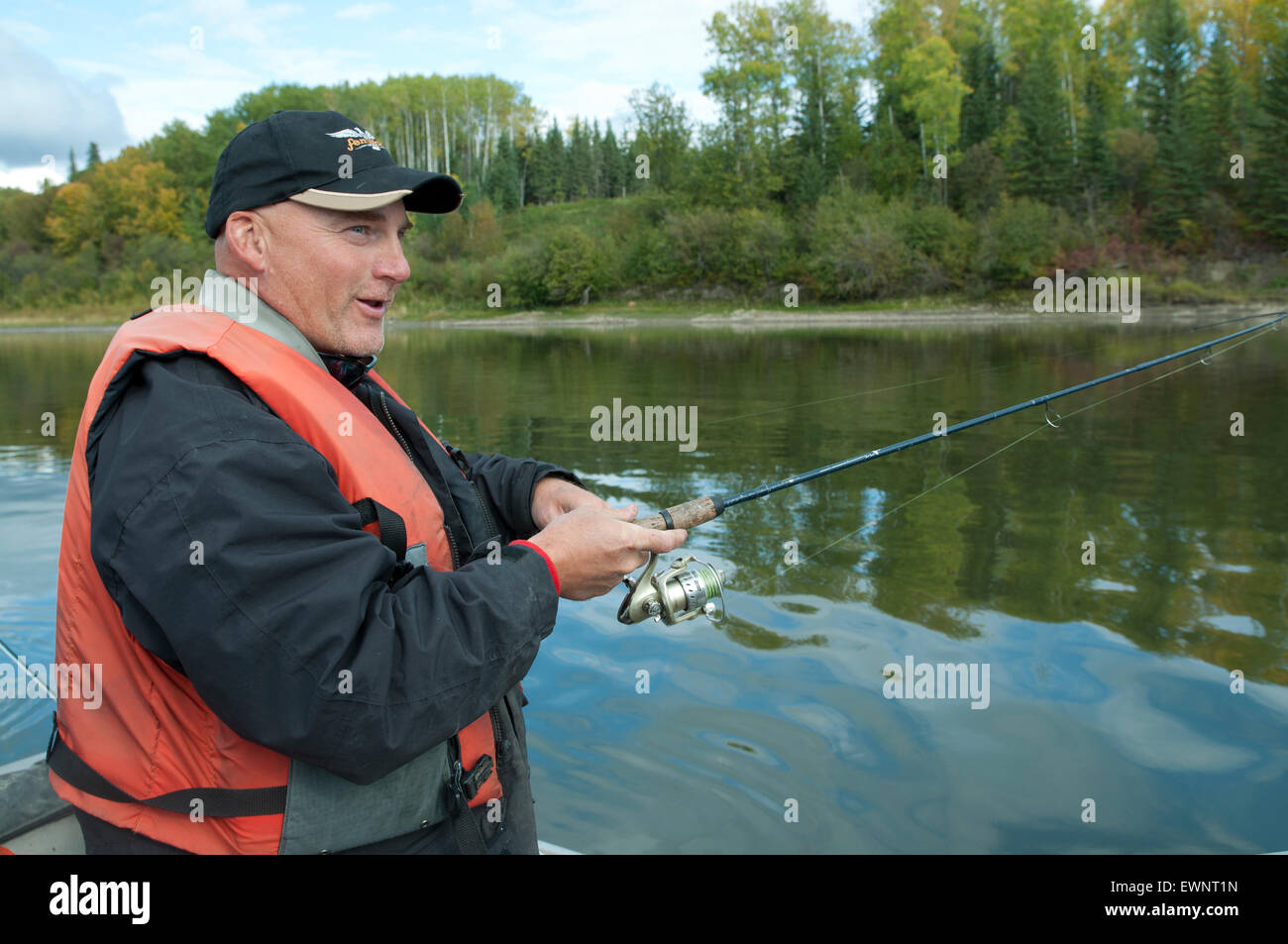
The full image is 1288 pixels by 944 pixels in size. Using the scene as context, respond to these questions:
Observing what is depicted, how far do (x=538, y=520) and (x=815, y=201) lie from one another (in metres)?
64.4

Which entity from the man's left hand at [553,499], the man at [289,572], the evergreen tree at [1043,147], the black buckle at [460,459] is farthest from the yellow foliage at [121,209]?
the man at [289,572]

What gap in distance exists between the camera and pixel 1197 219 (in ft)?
169

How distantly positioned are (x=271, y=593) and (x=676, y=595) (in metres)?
1.38

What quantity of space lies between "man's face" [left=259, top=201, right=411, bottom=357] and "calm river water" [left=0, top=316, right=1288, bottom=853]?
255cm

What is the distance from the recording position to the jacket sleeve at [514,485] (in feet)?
9.94

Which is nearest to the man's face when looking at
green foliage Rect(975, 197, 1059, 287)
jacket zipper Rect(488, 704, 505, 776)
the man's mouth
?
the man's mouth

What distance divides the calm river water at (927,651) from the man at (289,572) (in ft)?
7.04

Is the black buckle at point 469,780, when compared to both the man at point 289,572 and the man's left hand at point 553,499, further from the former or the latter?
the man's left hand at point 553,499

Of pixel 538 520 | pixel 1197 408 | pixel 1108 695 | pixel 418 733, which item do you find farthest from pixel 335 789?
pixel 1197 408

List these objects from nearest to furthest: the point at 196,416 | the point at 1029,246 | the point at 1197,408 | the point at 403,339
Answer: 1. the point at 196,416
2. the point at 1197,408
3. the point at 403,339
4. the point at 1029,246

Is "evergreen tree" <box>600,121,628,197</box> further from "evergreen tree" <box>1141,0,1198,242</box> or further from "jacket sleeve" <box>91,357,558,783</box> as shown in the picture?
"jacket sleeve" <box>91,357,558,783</box>

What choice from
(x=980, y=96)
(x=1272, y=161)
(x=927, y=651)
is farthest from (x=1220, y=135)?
(x=927, y=651)

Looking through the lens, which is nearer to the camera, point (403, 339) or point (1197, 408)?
point (1197, 408)
